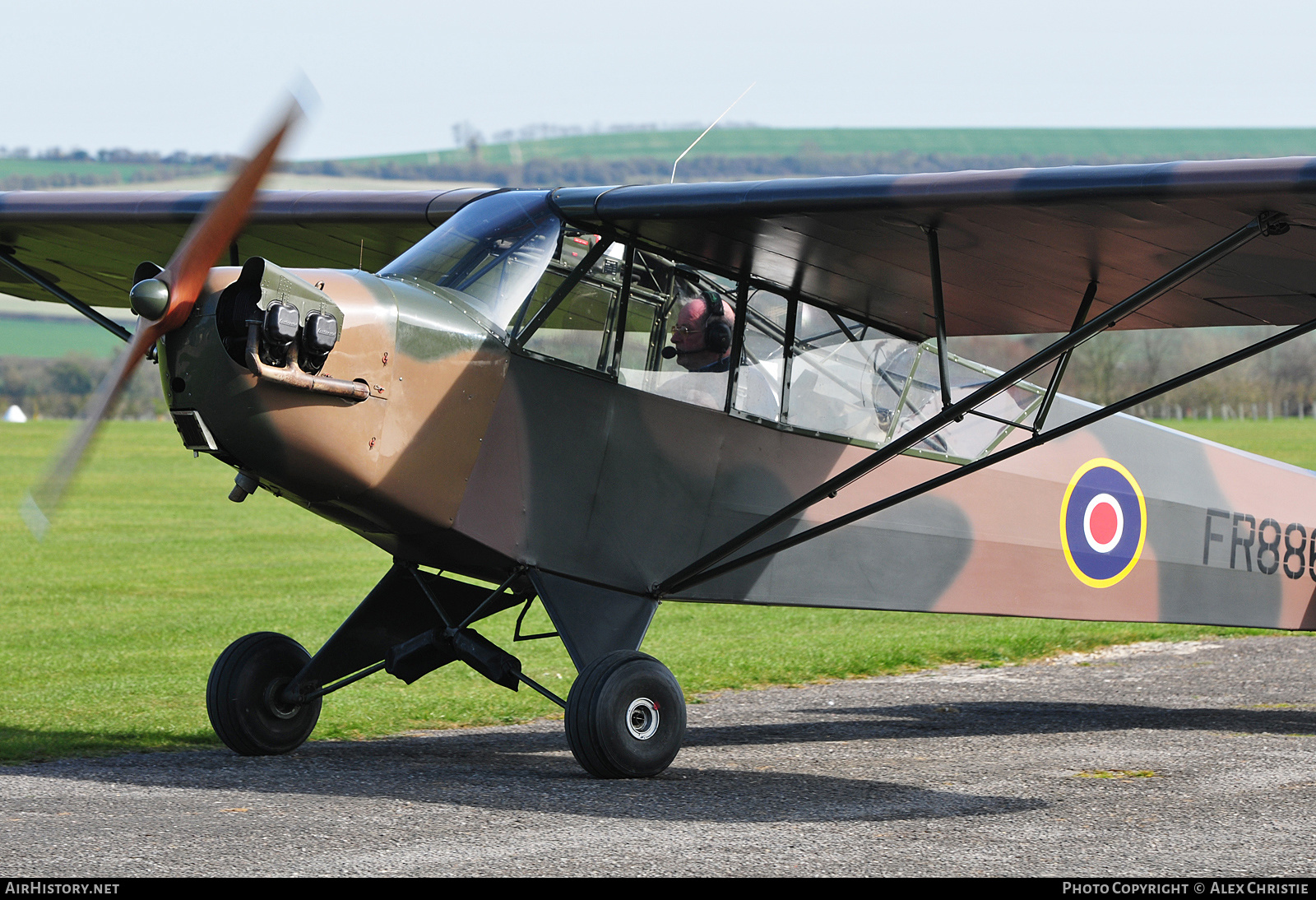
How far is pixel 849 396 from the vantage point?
8.66m

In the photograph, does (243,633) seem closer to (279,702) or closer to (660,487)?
(279,702)

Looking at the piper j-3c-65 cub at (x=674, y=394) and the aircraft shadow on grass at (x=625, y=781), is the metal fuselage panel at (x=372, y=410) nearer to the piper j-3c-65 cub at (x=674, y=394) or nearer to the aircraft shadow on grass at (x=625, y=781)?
the piper j-3c-65 cub at (x=674, y=394)

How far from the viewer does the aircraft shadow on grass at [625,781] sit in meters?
6.39

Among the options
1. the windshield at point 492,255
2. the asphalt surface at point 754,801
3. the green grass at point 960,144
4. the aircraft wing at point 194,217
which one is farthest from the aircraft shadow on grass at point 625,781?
the green grass at point 960,144

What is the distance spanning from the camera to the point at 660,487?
782 centimetres

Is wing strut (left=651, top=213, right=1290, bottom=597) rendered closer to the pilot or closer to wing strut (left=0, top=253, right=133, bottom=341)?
the pilot

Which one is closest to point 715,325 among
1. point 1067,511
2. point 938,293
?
point 938,293

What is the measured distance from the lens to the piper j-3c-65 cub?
20.6ft

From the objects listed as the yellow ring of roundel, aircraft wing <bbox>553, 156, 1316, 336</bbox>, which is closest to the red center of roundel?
the yellow ring of roundel

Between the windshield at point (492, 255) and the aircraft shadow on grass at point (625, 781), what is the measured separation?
2.39 m

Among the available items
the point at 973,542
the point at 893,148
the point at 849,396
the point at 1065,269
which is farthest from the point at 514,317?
the point at 893,148

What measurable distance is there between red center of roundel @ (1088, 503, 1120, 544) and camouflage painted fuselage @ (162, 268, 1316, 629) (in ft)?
0.98

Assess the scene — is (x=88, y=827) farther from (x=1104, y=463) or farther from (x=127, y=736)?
(x=1104, y=463)

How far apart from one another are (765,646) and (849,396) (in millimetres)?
5619
